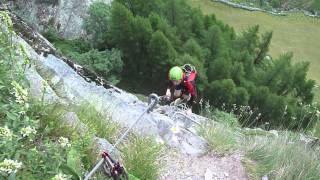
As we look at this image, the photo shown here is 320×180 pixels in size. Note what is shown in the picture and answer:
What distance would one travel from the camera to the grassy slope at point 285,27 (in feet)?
92.8

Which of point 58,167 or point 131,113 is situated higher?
point 58,167

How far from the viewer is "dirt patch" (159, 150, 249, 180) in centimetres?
618

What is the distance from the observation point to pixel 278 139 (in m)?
7.02

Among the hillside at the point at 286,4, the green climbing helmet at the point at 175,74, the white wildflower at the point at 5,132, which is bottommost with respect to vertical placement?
the hillside at the point at 286,4

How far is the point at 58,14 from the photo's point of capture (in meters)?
17.8

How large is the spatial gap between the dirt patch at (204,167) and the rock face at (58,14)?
12.1 m

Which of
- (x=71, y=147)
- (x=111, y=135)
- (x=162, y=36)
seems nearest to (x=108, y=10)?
(x=162, y=36)

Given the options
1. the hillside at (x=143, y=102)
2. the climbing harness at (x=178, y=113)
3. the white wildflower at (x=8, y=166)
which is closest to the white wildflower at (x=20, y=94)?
the hillside at (x=143, y=102)

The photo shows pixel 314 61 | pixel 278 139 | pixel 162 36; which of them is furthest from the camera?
pixel 314 61

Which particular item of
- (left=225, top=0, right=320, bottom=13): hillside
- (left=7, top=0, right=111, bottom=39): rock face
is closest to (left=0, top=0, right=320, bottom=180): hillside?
(left=7, top=0, right=111, bottom=39): rock face

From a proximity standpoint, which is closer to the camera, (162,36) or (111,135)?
(111,135)

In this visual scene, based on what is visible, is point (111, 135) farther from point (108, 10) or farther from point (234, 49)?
point (234, 49)

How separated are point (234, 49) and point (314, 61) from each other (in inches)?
387

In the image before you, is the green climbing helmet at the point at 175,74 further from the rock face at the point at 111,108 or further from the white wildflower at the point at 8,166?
the white wildflower at the point at 8,166
